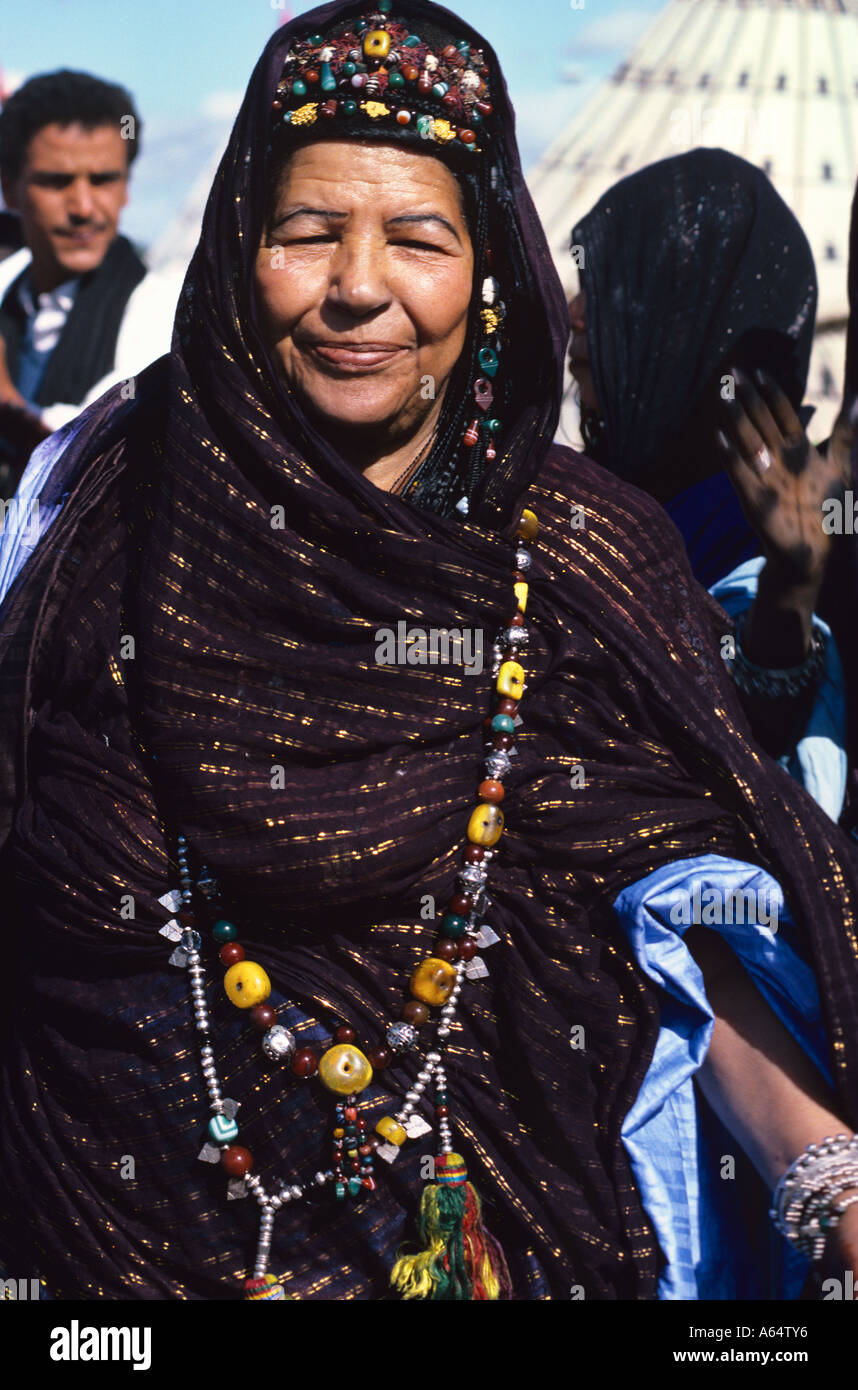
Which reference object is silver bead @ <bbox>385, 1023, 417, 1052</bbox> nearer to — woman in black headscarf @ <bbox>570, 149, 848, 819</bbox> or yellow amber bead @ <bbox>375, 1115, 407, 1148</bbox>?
yellow amber bead @ <bbox>375, 1115, 407, 1148</bbox>

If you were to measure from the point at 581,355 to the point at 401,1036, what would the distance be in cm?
162

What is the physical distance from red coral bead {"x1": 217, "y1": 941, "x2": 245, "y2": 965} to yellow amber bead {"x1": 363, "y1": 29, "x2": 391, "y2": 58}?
1129 millimetres

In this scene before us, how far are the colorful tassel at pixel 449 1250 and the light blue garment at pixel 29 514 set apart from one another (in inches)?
40.3

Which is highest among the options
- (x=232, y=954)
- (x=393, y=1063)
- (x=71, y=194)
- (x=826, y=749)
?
(x=71, y=194)

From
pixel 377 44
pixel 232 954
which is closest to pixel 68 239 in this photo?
pixel 377 44

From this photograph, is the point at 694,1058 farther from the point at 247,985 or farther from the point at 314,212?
the point at 314,212

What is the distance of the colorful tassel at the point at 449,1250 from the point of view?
172 centimetres

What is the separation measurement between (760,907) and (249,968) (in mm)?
632

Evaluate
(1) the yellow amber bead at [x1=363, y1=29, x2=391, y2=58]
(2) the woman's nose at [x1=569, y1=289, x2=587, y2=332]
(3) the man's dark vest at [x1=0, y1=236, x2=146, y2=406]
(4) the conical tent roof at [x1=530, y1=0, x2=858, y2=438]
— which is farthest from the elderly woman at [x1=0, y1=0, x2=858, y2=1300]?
(4) the conical tent roof at [x1=530, y1=0, x2=858, y2=438]

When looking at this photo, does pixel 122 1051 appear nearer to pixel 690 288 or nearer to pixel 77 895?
pixel 77 895

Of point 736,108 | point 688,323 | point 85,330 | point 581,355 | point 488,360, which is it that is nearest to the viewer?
point 488,360

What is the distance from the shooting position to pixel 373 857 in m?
1.71

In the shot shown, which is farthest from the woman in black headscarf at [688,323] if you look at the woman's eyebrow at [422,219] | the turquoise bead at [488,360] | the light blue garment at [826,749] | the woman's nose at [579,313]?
the woman's eyebrow at [422,219]

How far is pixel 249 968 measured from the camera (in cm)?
176
